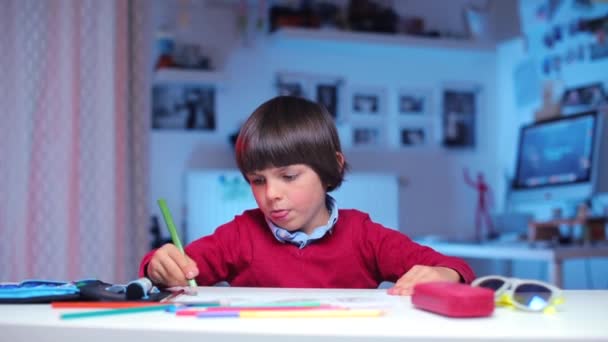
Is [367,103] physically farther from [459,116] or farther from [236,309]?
[236,309]

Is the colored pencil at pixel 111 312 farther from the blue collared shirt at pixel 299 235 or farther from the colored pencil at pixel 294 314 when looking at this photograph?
the blue collared shirt at pixel 299 235

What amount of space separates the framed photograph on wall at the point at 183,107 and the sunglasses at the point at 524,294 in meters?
2.83

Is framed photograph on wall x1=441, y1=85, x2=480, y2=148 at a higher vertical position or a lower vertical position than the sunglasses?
higher

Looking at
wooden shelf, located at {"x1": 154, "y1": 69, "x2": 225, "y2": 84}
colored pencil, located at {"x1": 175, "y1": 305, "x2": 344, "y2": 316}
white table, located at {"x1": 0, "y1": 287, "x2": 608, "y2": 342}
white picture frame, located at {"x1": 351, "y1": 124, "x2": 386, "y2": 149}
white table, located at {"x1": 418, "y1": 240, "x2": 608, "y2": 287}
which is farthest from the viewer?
white picture frame, located at {"x1": 351, "y1": 124, "x2": 386, "y2": 149}

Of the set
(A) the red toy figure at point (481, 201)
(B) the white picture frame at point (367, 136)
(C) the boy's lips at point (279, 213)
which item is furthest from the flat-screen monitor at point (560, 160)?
(C) the boy's lips at point (279, 213)

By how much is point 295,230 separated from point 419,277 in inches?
13.9

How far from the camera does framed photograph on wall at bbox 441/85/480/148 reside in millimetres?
4090

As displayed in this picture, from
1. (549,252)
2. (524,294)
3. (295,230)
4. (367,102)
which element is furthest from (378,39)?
(524,294)

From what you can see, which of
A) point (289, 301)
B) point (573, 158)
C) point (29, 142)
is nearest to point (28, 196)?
point (29, 142)

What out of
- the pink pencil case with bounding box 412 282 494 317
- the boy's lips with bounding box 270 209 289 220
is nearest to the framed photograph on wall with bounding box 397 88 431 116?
the boy's lips with bounding box 270 209 289 220

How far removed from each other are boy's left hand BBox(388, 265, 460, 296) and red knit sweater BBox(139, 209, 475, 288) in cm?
17

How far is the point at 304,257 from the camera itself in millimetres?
1221

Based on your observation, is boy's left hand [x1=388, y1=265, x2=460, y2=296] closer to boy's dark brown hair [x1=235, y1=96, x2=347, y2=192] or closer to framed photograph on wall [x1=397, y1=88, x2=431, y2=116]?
boy's dark brown hair [x1=235, y1=96, x2=347, y2=192]

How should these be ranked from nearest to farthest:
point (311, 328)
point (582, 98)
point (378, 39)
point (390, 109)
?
point (311, 328) < point (582, 98) < point (378, 39) < point (390, 109)
